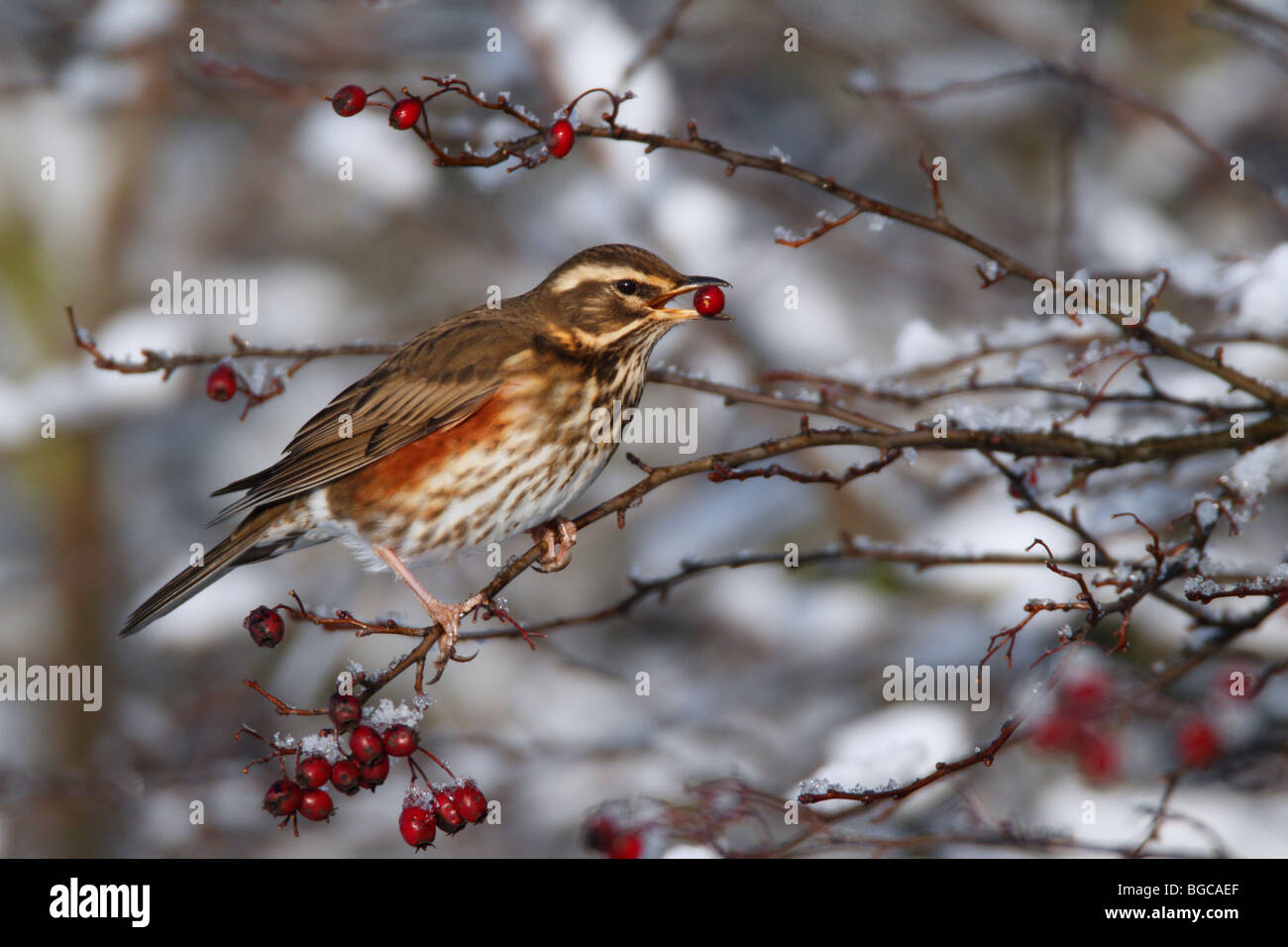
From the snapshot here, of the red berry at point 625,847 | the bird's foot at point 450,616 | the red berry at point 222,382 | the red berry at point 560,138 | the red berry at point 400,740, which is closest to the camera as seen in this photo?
the red berry at point 560,138

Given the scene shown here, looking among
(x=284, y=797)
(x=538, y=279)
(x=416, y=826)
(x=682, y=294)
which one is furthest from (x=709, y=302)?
(x=538, y=279)

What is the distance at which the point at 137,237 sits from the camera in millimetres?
7062

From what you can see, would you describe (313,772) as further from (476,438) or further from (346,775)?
(476,438)

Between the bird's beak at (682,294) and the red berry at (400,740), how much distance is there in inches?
52.5

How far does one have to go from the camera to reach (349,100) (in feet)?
8.04

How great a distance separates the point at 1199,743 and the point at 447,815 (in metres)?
2.06

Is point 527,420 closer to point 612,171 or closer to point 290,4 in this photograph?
point 612,171

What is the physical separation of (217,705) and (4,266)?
3.60 metres

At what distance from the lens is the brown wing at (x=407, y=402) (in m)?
3.44

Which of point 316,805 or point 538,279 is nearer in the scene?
point 316,805

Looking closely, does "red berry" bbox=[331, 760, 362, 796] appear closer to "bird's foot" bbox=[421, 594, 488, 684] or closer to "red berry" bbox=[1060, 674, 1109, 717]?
"bird's foot" bbox=[421, 594, 488, 684]

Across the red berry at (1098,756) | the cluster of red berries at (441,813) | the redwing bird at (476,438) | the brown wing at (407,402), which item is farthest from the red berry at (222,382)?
the red berry at (1098,756)

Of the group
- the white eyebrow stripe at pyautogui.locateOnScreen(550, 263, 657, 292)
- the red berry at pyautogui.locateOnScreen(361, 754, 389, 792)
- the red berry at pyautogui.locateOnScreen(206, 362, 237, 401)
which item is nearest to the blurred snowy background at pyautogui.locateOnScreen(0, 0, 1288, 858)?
the white eyebrow stripe at pyautogui.locateOnScreen(550, 263, 657, 292)

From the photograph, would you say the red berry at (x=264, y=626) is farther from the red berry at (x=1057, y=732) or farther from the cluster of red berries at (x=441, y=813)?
the red berry at (x=1057, y=732)
